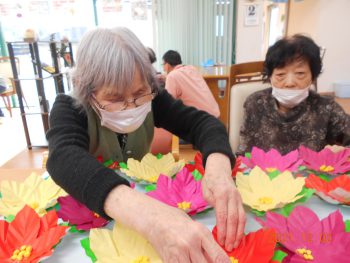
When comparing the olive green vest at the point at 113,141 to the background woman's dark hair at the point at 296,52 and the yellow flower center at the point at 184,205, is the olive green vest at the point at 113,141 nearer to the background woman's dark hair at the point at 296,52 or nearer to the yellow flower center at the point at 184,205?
the yellow flower center at the point at 184,205

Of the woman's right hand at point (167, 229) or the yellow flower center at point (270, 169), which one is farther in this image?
the yellow flower center at point (270, 169)

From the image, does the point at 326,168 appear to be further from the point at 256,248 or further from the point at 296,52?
the point at 296,52

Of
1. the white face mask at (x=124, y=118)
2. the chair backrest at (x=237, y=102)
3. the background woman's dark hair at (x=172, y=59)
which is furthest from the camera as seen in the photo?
the background woman's dark hair at (x=172, y=59)

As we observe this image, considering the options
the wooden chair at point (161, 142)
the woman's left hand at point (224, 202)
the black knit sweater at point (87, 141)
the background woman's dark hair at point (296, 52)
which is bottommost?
the wooden chair at point (161, 142)

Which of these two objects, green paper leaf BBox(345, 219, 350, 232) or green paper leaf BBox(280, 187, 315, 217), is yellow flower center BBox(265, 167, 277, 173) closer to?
green paper leaf BBox(280, 187, 315, 217)

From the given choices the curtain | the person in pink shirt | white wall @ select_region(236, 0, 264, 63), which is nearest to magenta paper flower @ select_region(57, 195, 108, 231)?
the person in pink shirt

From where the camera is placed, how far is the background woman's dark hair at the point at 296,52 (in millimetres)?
1173

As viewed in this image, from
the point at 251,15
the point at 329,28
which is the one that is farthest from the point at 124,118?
the point at 329,28

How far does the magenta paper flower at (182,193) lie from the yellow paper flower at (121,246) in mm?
129

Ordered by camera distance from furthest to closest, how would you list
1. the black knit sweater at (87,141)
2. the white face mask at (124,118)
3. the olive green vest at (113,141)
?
the olive green vest at (113,141)
the white face mask at (124,118)
the black knit sweater at (87,141)

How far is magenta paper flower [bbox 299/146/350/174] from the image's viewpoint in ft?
2.51

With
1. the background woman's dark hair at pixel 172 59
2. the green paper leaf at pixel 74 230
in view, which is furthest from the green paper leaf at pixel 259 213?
the background woman's dark hair at pixel 172 59

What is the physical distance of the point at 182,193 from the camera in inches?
26.2

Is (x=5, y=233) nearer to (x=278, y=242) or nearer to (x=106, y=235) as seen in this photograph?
(x=106, y=235)
